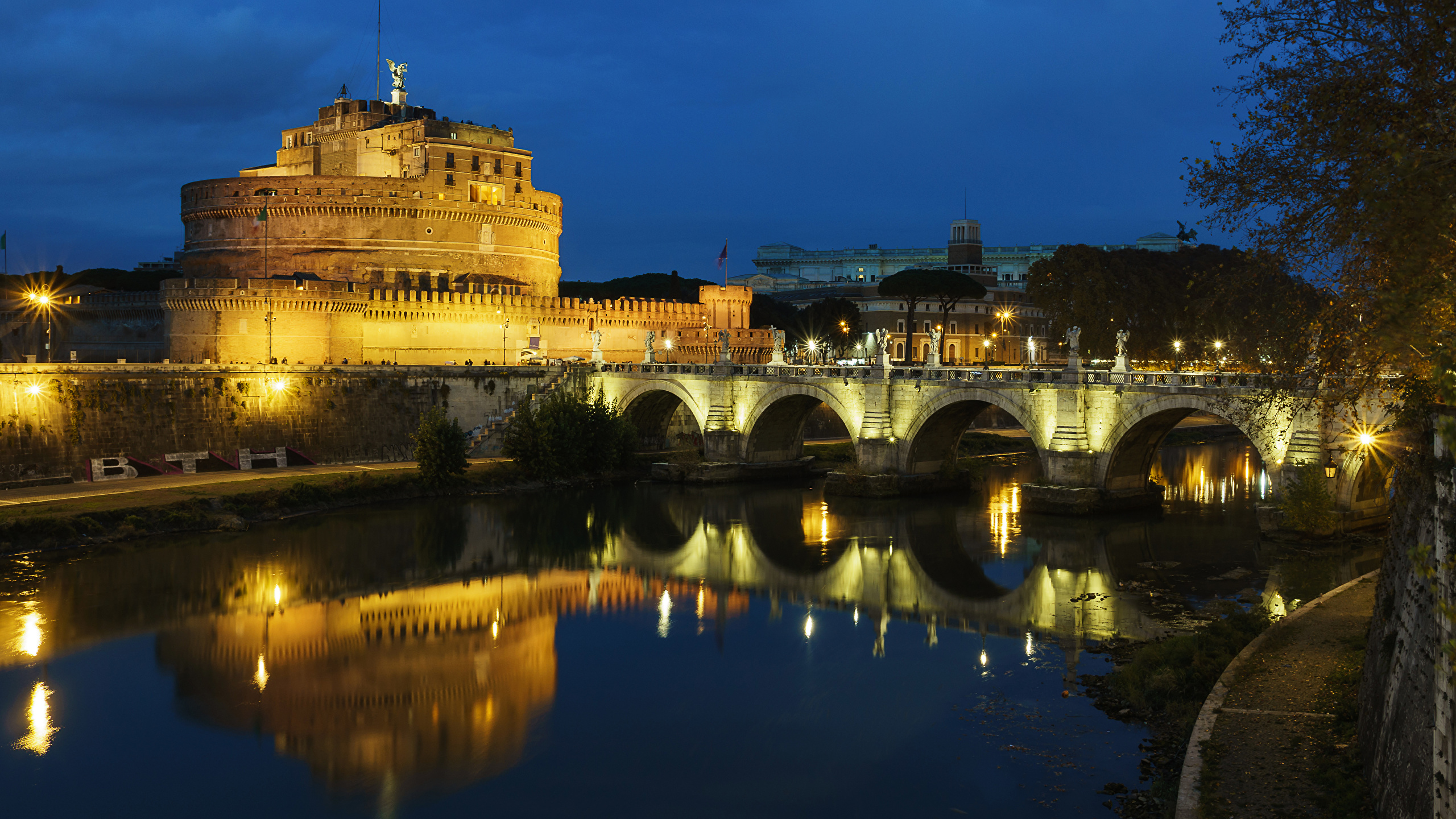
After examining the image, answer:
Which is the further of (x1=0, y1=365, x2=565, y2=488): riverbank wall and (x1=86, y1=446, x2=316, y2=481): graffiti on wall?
(x1=86, y1=446, x2=316, y2=481): graffiti on wall

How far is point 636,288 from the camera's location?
84938 millimetres

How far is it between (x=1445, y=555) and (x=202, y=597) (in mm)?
22056

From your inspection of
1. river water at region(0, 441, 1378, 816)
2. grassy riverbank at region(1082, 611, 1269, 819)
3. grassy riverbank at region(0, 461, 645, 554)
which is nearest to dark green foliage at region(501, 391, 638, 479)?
grassy riverbank at region(0, 461, 645, 554)

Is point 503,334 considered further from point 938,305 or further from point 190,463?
point 938,305

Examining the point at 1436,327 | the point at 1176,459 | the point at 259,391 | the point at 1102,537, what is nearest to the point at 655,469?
the point at 259,391

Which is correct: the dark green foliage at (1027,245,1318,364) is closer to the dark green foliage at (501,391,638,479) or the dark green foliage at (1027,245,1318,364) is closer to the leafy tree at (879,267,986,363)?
the leafy tree at (879,267,986,363)

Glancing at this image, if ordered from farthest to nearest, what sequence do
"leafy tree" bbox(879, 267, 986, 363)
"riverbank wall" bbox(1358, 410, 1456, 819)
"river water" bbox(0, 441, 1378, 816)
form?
"leafy tree" bbox(879, 267, 986, 363) < "river water" bbox(0, 441, 1378, 816) < "riverbank wall" bbox(1358, 410, 1456, 819)

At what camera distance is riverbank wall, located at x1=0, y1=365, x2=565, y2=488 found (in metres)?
32.4

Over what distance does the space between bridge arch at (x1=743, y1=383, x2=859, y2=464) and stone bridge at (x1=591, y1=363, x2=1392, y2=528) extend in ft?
0.18

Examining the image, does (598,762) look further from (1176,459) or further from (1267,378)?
(1176,459)

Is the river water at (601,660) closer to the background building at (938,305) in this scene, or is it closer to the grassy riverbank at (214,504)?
the grassy riverbank at (214,504)

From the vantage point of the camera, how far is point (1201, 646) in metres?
16.6

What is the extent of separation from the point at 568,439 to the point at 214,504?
38.6 ft

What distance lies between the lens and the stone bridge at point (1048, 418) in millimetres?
25750
